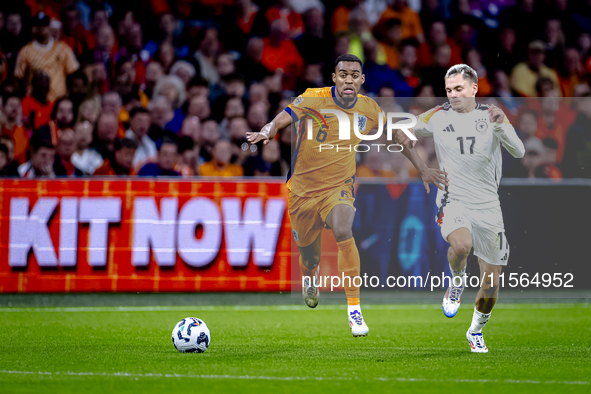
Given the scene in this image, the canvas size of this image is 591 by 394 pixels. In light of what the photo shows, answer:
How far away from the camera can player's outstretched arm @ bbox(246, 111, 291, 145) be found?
Result: 22.6 ft

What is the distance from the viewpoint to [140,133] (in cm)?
1103

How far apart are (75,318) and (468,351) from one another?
4.52 meters

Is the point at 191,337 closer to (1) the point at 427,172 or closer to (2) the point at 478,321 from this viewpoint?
(2) the point at 478,321

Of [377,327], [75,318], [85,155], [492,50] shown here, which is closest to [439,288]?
[377,327]

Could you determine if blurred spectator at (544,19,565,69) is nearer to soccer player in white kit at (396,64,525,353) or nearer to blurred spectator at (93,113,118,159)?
soccer player in white kit at (396,64,525,353)

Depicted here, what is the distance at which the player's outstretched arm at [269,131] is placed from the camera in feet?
22.6

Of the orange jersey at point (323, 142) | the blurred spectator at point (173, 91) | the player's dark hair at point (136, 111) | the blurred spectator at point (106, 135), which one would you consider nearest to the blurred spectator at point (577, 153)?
the orange jersey at point (323, 142)

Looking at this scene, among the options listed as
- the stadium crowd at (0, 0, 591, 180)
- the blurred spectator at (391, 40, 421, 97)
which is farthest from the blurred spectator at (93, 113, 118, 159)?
the blurred spectator at (391, 40, 421, 97)

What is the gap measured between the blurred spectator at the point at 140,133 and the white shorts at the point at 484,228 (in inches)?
202

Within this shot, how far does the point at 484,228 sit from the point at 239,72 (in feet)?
21.1

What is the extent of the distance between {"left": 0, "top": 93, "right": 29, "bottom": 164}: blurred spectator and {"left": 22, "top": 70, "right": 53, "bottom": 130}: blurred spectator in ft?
0.51

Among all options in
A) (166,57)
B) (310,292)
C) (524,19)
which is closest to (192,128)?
(166,57)

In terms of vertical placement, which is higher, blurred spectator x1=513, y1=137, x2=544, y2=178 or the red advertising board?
blurred spectator x1=513, y1=137, x2=544, y2=178

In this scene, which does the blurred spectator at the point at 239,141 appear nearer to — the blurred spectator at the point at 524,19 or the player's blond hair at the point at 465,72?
the player's blond hair at the point at 465,72
